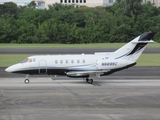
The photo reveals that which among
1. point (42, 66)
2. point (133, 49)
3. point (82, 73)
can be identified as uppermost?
point (133, 49)

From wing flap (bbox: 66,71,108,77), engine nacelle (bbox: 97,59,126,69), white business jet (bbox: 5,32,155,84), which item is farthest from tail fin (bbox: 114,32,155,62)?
wing flap (bbox: 66,71,108,77)

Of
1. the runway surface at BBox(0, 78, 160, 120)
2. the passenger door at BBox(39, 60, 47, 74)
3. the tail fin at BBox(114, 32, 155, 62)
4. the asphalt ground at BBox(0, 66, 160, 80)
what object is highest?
the tail fin at BBox(114, 32, 155, 62)

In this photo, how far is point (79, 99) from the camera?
1099 inches

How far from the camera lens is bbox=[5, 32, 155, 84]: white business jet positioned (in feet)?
121

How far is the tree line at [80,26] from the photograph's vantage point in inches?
4112

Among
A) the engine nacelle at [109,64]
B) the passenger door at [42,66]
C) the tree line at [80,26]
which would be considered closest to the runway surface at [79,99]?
the passenger door at [42,66]

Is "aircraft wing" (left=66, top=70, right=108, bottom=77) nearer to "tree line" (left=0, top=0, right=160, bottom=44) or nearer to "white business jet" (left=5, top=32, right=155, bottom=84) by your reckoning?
"white business jet" (left=5, top=32, right=155, bottom=84)

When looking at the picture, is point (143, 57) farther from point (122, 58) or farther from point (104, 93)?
point (104, 93)

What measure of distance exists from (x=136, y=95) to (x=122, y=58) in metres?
7.84

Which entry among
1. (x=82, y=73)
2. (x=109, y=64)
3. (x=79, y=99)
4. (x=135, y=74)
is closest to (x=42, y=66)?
(x=82, y=73)

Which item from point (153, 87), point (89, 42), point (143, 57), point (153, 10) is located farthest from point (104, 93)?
point (153, 10)

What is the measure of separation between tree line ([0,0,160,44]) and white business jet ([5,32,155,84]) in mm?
66171

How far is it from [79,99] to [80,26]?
91.6 metres

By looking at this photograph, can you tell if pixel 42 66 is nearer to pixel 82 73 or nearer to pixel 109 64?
pixel 82 73
